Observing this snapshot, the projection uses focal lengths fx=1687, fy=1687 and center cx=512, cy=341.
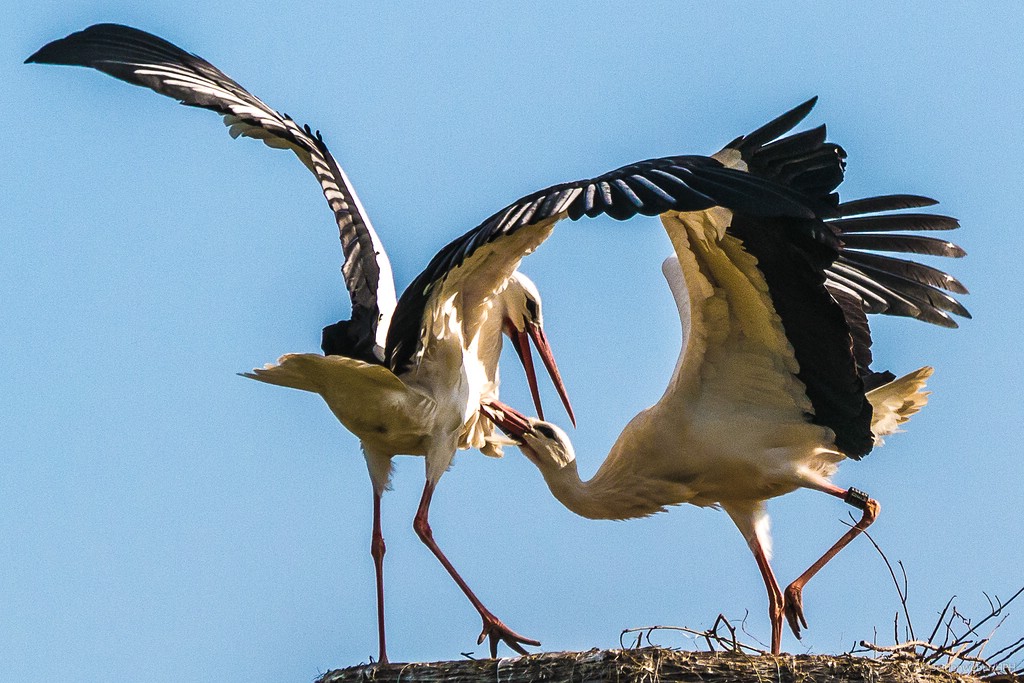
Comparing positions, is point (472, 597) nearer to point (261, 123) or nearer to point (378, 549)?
point (378, 549)

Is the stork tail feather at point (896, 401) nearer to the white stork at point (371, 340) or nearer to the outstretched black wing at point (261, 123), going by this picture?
the white stork at point (371, 340)

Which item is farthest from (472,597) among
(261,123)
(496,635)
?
(261,123)

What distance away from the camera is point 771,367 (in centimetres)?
809

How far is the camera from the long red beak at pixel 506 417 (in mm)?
8906

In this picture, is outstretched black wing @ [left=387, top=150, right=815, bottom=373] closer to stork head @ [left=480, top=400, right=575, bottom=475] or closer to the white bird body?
the white bird body

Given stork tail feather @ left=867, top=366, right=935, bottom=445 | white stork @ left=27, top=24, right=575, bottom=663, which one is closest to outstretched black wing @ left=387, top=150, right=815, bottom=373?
white stork @ left=27, top=24, right=575, bottom=663

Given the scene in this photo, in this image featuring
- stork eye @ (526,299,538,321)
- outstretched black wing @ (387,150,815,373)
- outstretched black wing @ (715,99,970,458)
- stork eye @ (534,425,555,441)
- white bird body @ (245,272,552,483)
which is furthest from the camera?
stork eye @ (526,299,538,321)

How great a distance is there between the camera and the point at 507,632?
8.31 m

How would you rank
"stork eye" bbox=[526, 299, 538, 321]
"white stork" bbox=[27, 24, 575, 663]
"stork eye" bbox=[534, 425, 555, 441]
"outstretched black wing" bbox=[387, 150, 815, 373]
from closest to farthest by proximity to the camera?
"outstretched black wing" bbox=[387, 150, 815, 373]
"white stork" bbox=[27, 24, 575, 663]
"stork eye" bbox=[534, 425, 555, 441]
"stork eye" bbox=[526, 299, 538, 321]

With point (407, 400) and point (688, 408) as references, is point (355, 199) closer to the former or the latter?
point (407, 400)

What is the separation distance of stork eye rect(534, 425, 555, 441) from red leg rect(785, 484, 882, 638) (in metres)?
1.43

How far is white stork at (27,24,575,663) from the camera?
7.89m

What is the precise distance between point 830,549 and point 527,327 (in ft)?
6.99

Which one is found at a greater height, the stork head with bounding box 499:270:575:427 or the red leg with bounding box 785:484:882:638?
the stork head with bounding box 499:270:575:427
